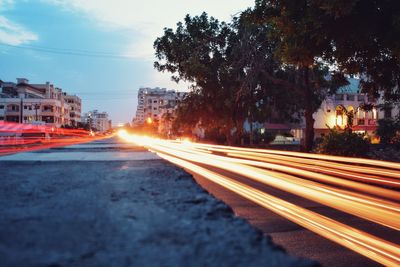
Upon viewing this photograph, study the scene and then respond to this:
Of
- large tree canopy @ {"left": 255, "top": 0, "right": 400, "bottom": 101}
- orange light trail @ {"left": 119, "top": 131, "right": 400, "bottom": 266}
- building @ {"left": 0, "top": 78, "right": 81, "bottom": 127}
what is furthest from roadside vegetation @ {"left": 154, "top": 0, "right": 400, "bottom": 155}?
building @ {"left": 0, "top": 78, "right": 81, "bottom": 127}

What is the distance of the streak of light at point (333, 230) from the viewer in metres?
6.28

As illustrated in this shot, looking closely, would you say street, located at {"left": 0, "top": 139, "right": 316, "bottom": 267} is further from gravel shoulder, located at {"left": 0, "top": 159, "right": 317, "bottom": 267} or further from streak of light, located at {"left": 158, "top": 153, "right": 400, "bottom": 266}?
streak of light, located at {"left": 158, "top": 153, "right": 400, "bottom": 266}

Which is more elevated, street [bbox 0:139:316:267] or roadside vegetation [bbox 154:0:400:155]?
roadside vegetation [bbox 154:0:400:155]

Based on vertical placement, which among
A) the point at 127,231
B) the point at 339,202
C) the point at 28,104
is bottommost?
the point at 339,202

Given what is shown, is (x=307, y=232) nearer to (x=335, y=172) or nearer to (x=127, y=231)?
(x=127, y=231)

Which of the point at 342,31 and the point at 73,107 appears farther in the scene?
the point at 73,107

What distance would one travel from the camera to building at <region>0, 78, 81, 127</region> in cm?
10325

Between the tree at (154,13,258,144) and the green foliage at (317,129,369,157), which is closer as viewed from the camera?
the green foliage at (317,129,369,157)

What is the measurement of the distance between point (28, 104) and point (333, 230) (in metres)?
112

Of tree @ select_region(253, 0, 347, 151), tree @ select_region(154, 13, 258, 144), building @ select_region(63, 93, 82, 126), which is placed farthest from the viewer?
building @ select_region(63, 93, 82, 126)

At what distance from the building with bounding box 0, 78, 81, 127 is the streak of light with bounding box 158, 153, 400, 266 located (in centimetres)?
9311

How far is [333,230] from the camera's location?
7863mm

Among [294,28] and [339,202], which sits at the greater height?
[294,28]

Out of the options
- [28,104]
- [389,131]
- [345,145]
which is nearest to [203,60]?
[345,145]
